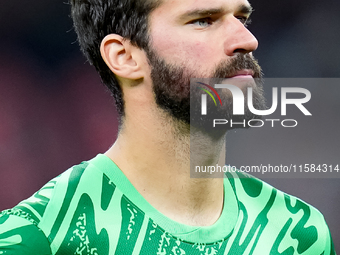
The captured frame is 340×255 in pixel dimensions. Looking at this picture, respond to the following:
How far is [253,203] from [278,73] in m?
3.10

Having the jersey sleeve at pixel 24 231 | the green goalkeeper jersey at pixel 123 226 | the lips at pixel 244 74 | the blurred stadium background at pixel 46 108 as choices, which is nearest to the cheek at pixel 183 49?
the lips at pixel 244 74

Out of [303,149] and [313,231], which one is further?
[303,149]

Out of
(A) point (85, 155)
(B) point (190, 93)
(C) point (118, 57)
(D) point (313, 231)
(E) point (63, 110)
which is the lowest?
(D) point (313, 231)

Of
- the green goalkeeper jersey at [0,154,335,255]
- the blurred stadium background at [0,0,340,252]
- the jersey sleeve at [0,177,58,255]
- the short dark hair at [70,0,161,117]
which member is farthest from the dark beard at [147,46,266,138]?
the blurred stadium background at [0,0,340,252]

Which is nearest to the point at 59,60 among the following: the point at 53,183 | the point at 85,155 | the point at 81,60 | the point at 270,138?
the point at 81,60

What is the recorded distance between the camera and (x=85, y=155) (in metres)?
4.46

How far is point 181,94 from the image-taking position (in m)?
1.76

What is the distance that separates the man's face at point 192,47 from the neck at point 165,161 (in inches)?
3.1

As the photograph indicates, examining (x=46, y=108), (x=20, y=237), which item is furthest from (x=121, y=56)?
(x=46, y=108)

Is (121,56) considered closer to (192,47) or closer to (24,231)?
(192,47)

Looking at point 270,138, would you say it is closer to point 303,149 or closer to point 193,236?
point 303,149

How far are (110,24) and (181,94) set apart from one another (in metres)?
0.43

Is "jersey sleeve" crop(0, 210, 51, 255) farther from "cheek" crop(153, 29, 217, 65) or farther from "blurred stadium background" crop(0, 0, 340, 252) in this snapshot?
"blurred stadium background" crop(0, 0, 340, 252)

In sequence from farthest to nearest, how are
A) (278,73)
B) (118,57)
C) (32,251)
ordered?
(278,73) < (118,57) < (32,251)
